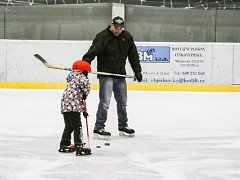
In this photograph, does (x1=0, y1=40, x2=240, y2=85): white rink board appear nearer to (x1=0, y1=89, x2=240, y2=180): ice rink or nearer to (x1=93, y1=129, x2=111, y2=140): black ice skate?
(x1=0, y1=89, x2=240, y2=180): ice rink

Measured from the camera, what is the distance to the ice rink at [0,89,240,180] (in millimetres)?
3979

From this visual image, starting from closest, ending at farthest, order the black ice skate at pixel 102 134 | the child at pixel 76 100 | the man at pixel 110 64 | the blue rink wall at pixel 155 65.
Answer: the child at pixel 76 100
the black ice skate at pixel 102 134
the man at pixel 110 64
the blue rink wall at pixel 155 65

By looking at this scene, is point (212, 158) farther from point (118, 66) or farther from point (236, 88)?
point (236, 88)

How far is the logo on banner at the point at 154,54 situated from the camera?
1268cm

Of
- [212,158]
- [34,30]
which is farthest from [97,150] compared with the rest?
[34,30]

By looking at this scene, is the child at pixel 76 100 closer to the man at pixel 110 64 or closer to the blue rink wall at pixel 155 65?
the man at pixel 110 64

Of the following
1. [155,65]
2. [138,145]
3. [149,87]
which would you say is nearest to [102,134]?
[138,145]

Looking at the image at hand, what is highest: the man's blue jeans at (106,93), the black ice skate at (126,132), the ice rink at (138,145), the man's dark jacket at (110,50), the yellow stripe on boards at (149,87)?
the man's dark jacket at (110,50)

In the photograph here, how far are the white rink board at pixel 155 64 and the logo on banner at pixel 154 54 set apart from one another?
52 millimetres

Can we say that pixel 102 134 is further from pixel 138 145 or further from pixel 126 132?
pixel 138 145

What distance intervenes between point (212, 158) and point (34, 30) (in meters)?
9.92

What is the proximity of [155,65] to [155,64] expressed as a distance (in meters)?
0.02

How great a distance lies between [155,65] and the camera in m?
12.6

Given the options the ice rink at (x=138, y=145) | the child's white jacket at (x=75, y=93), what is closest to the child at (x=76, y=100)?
the child's white jacket at (x=75, y=93)
